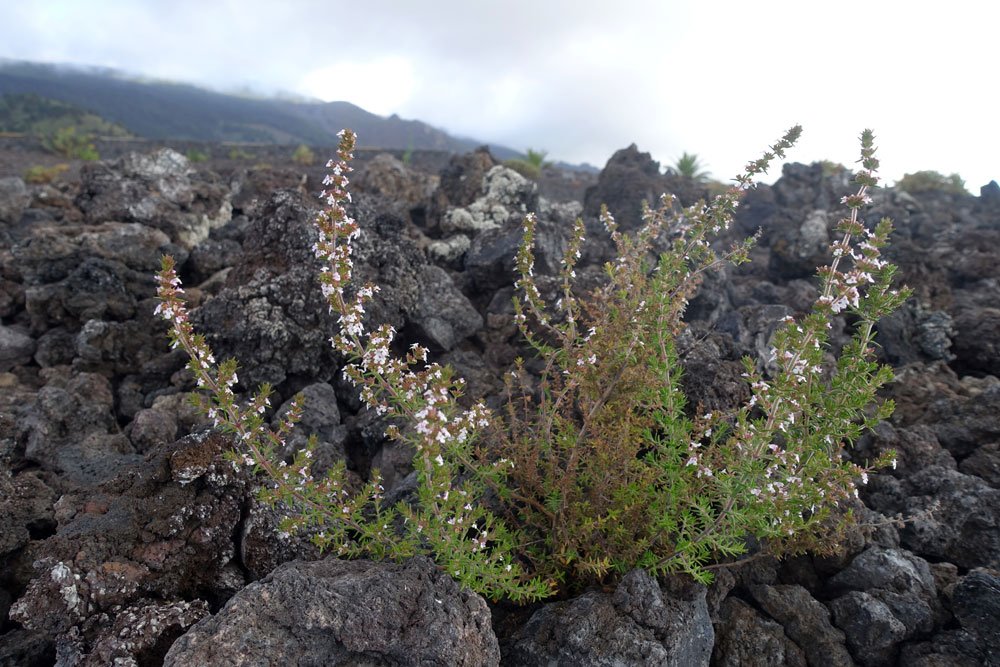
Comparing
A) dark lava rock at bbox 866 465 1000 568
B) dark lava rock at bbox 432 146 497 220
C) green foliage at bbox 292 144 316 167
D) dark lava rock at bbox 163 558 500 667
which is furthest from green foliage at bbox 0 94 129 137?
dark lava rock at bbox 866 465 1000 568

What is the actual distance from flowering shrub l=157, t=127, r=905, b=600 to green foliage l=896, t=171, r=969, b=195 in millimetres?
26843

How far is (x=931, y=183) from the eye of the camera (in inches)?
995

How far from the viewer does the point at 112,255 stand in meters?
8.50

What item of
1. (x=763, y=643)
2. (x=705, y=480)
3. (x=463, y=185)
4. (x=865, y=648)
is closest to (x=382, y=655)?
(x=705, y=480)

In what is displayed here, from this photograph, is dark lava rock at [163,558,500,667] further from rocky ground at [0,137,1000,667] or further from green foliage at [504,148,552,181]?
green foliage at [504,148,552,181]

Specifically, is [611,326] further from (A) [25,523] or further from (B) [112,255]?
(B) [112,255]

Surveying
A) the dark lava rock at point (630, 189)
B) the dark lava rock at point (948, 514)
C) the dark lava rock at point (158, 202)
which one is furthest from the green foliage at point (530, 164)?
the dark lava rock at point (948, 514)

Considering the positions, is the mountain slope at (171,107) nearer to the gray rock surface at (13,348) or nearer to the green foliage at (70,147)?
the green foliage at (70,147)

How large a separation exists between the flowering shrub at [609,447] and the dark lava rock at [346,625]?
24 cm

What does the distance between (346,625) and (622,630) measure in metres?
1.69

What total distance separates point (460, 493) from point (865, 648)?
3.21 metres

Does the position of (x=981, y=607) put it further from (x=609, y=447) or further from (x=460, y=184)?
(x=460, y=184)

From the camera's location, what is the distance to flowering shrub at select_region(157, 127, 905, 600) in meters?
3.48

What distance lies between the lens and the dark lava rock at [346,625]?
2.91m
